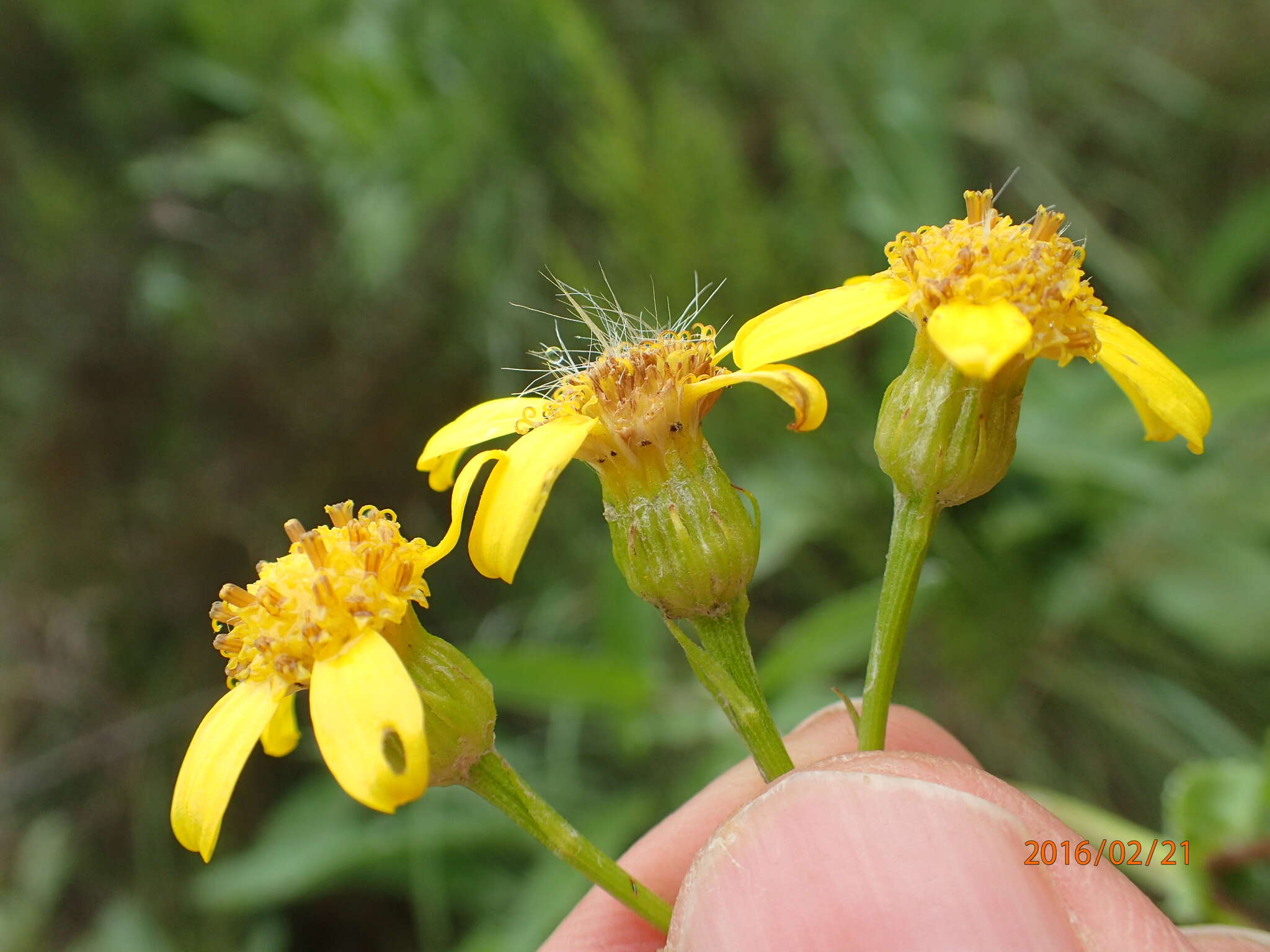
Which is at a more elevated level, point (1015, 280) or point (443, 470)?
point (443, 470)

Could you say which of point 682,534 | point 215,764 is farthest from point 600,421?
point 215,764

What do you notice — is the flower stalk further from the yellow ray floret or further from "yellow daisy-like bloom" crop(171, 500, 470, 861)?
"yellow daisy-like bloom" crop(171, 500, 470, 861)

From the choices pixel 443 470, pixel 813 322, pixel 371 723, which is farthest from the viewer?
pixel 443 470

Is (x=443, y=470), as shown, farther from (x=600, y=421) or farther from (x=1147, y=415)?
(x=1147, y=415)

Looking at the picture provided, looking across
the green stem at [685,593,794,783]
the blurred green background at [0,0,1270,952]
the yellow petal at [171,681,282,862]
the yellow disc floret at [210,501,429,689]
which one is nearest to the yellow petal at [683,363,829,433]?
the green stem at [685,593,794,783]

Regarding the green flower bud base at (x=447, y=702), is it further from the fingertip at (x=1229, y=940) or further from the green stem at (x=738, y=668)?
the fingertip at (x=1229, y=940)

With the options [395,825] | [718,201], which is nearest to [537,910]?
[395,825]
